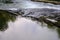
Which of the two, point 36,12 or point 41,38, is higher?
point 41,38

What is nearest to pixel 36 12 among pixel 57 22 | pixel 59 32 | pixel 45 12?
pixel 45 12

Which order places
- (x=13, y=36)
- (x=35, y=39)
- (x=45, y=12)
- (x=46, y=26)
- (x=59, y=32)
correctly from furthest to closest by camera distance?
(x=45, y=12) < (x=46, y=26) < (x=59, y=32) < (x=13, y=36) < (x=35, y=39)

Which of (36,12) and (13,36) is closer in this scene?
(13,36)

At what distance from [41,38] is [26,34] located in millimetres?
685

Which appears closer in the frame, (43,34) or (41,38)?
(41,38)

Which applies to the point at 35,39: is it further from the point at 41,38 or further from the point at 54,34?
the point at 54,34

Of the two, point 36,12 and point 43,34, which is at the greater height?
point 43,34

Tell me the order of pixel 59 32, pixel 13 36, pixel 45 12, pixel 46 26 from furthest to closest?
pixel 45 12 → pixel 46 26 → pixel 59 32 → pixel 13 36

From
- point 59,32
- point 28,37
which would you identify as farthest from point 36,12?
point 28,37

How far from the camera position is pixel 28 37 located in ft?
18.5

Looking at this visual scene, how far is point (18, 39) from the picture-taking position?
5449 mm

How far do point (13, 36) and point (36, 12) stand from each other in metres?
4.36

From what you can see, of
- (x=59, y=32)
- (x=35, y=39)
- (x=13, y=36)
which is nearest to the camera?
(x=35, y=39)

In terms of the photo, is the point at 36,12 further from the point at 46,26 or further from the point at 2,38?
the point at 2,38
